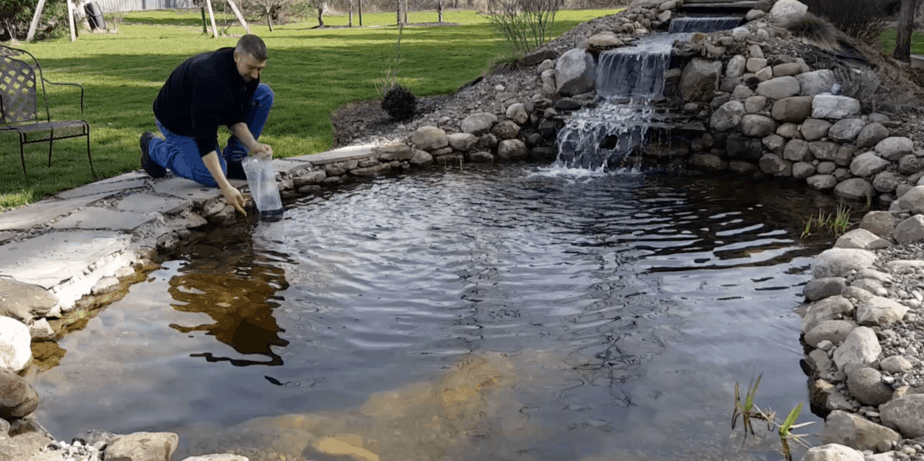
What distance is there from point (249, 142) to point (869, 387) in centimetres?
400

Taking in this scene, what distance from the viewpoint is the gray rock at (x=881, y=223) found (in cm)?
495

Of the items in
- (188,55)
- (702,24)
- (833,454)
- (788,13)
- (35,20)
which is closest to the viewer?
(833,454)

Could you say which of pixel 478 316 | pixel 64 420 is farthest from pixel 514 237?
pixel 64 420

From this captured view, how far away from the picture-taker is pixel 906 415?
2.75 m

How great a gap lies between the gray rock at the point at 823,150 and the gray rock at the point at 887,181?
641mm

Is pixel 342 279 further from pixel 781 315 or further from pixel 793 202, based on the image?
pixel 793 202

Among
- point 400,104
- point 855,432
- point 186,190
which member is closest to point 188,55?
point 400,104

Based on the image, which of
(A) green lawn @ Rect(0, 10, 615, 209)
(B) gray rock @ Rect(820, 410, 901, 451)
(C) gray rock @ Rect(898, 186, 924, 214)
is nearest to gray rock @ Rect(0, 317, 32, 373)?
(A) green lawn @ Rect(0, 10, 615, 209)

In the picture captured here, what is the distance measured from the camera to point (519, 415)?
9.81ft

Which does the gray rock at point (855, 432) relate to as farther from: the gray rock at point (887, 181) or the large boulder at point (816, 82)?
the large boulder at point (816, 82)

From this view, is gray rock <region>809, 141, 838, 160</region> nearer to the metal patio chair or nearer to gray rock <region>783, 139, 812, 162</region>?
gray rock <region>783, 139, 812, 162</region>

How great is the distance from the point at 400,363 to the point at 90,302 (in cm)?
200

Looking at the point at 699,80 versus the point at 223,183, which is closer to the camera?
the point at 223,183

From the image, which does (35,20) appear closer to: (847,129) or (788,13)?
(788,13)
